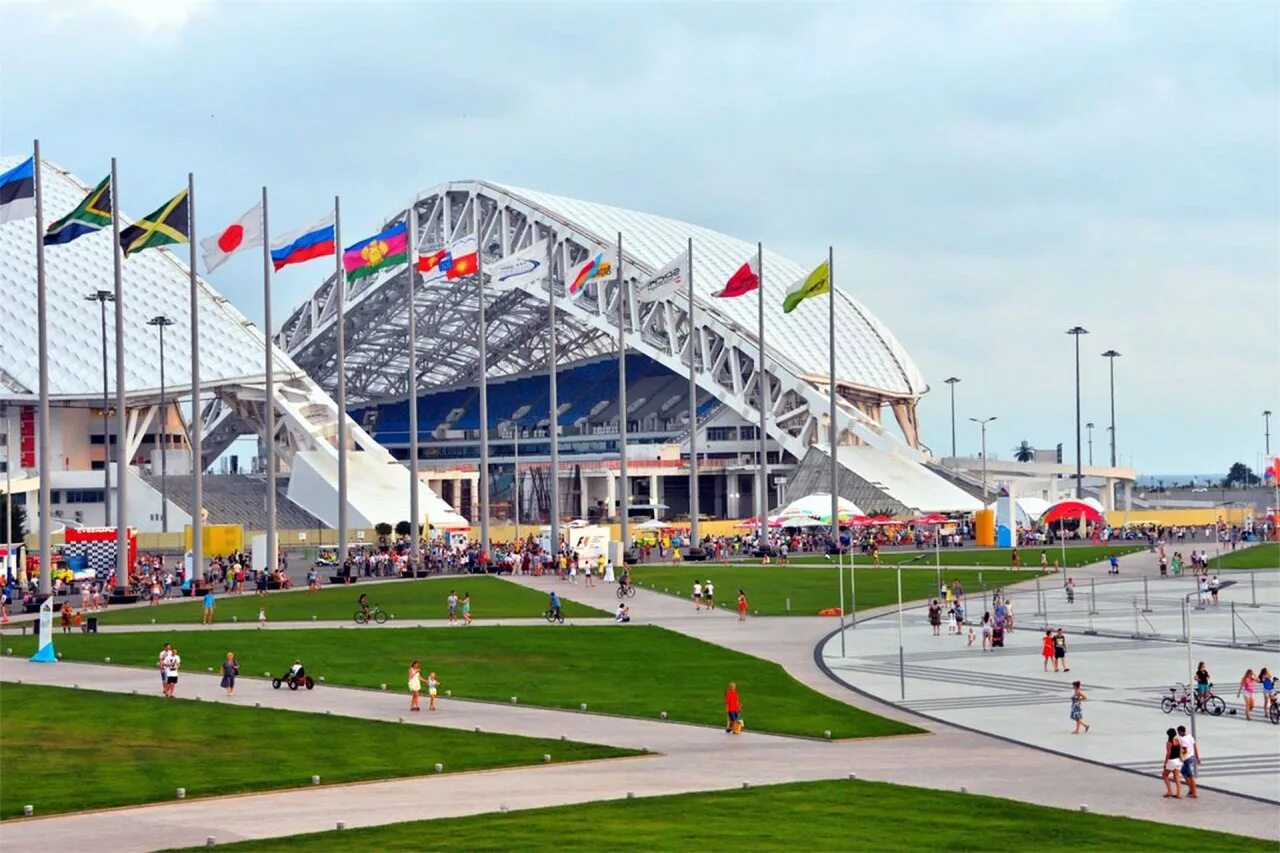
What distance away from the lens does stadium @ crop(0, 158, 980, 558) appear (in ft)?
365

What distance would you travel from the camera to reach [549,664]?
48344 millimetres

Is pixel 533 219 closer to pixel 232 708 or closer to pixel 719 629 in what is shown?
pixel 719 629

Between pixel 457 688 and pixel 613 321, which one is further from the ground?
pixel 613 321

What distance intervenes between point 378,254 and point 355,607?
18838mm

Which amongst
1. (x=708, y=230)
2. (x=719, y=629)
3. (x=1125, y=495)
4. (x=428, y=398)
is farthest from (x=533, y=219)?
(x=719, y=629)

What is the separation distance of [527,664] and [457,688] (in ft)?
15.9

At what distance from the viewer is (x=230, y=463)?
144 metres

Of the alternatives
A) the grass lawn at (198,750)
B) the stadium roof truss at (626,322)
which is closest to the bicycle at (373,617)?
the grass lawn at (198,750)

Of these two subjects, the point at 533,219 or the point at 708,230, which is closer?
the point at 533,219

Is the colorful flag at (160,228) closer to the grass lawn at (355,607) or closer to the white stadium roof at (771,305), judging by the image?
the grass lawn at (355,607)

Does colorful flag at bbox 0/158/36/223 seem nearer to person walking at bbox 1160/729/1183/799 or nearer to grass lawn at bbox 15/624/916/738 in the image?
grass lawn at bbox 15/624/916/738

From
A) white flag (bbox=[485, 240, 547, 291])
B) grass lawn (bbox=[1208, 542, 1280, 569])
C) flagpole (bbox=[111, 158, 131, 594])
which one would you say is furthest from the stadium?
grass lawn (bbox=[1208, 542, 1280, 569])

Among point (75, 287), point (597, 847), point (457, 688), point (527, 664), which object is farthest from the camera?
point (75, 287)

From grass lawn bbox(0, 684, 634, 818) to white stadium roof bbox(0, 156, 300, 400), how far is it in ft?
238
